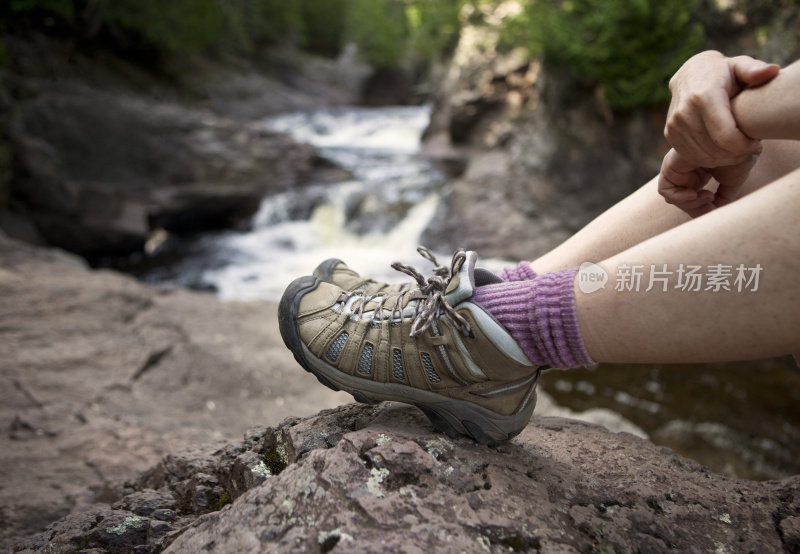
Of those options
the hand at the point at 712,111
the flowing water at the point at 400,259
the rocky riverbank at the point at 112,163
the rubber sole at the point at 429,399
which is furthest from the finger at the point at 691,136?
the rocky riverbank at the point at 112,163

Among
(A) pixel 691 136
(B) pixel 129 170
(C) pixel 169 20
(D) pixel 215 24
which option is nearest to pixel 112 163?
(B) pixel 129 170

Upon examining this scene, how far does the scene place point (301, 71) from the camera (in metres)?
18.3

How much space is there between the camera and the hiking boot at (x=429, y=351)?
1.23m

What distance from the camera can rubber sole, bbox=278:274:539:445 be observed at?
128 cm

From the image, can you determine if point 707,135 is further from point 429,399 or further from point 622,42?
point 622,42

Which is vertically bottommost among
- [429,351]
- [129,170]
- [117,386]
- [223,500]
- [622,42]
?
[117,386]

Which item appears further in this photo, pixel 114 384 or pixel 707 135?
pixel 114 384

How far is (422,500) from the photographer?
3.58 feet

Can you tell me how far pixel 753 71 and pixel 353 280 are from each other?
1.03m

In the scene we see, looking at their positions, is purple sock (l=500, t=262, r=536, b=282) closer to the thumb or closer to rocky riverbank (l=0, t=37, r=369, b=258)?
the thumb

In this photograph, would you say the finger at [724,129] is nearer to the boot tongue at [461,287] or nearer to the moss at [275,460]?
the boot tongue at [461,287]

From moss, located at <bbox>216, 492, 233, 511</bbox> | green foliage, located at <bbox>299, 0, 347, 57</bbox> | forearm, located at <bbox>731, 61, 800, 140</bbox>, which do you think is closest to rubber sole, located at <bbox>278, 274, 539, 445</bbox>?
moss, located at <bbox>216, 492, 233, 511</bbox>

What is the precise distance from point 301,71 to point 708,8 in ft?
49.1

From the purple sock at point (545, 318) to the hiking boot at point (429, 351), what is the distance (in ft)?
0.09
